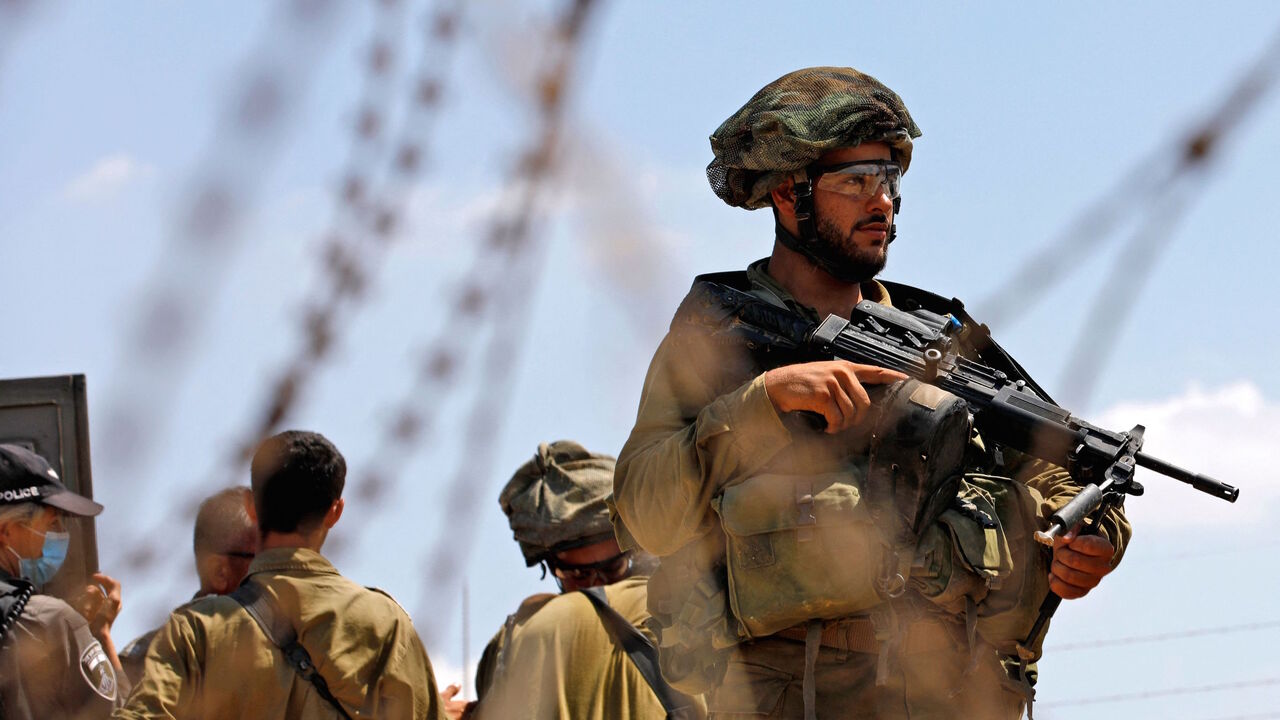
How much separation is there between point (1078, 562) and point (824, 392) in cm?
61

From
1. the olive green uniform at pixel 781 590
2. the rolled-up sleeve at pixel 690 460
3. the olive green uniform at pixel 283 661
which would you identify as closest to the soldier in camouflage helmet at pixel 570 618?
the olive green uniform at pixel 283 661

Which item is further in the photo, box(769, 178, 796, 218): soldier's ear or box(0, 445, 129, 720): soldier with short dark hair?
box(0, 445, 129, 720): soldier with short dark hair

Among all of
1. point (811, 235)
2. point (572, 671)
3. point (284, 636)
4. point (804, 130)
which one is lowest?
point (572, 671)

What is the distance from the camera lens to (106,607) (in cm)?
458

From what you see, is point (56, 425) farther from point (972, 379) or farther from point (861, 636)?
point (972, 379)

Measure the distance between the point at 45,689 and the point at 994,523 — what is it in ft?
7.89

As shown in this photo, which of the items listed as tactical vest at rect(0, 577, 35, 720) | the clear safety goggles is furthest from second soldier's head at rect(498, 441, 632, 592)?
the clear safety goggles

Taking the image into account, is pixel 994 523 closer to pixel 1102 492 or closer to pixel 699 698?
pixel 1102 492

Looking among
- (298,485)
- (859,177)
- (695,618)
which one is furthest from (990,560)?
(298,485)

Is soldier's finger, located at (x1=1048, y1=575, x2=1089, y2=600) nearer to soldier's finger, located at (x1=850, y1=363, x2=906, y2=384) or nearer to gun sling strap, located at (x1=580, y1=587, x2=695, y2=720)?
soldier's finger, located at (x1=850, y1=363, x2=906, y2=384)

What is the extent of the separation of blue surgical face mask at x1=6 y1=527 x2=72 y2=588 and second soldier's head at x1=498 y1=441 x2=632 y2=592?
144 centimetres

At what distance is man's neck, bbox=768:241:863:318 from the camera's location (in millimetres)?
3697

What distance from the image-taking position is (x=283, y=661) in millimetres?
3963

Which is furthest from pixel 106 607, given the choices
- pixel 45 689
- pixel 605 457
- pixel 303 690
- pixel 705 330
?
pixel 705 330
